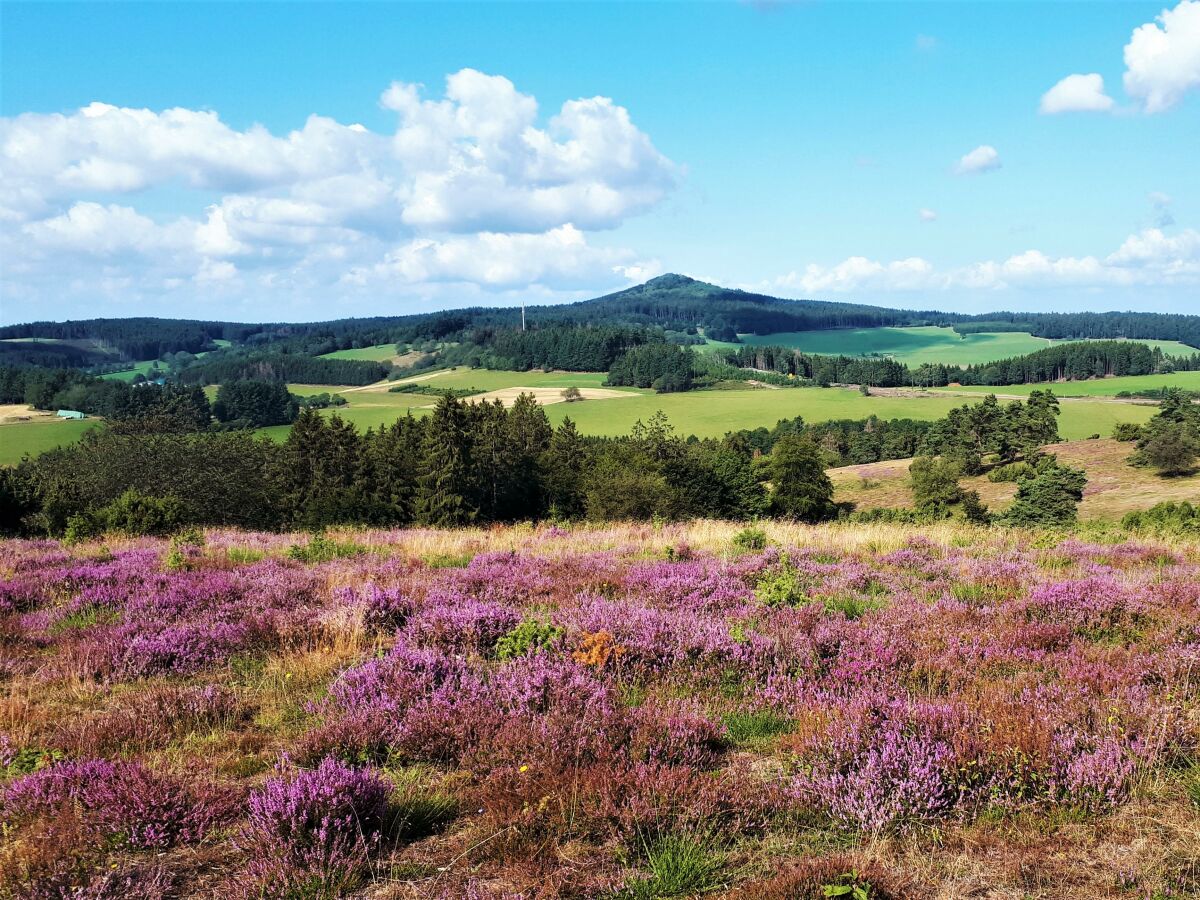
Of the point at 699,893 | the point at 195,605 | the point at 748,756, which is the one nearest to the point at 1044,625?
the point at 748,756

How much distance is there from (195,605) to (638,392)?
594 ft

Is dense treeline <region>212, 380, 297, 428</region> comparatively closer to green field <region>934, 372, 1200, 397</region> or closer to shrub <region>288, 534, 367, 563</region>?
shrub <region>288, 534, 367, 563</region>

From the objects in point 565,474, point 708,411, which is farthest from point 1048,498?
point 708,411

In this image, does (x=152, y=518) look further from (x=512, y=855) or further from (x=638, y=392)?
(x=638, y=392)

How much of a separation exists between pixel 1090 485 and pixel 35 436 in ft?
528

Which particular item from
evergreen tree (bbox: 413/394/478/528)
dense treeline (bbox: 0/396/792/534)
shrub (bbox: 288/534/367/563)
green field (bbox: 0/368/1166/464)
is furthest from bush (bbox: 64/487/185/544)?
green field (bbox: 0/368/1166/464)

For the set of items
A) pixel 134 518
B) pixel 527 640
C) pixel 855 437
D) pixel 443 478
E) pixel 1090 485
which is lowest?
pixel 1090 485

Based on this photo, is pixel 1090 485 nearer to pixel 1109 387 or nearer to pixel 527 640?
pixel 527 640

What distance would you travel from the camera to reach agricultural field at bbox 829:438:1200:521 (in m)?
62.2

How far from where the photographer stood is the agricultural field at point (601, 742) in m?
3.64

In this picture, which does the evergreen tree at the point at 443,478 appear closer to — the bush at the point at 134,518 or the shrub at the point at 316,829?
the bush at the point at 134,518

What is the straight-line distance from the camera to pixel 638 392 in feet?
617

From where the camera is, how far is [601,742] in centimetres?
477

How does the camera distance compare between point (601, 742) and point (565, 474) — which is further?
point (565, 474)
